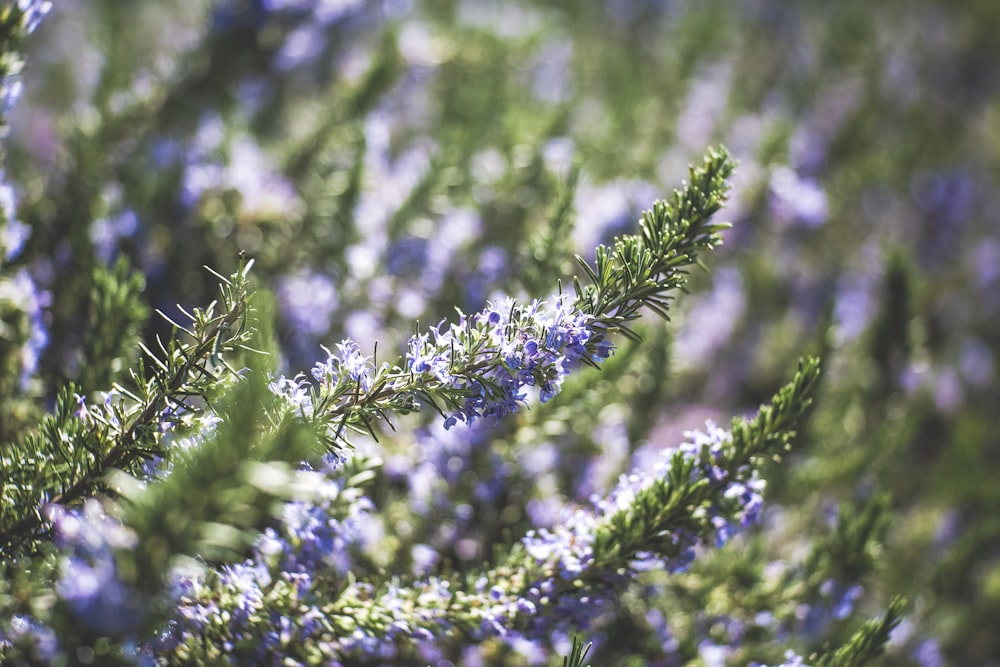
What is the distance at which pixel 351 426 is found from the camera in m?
0.62

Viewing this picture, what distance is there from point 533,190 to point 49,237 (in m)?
0.81

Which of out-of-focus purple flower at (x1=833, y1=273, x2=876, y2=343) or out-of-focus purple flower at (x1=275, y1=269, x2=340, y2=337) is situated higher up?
out-of-focus purple flower at (x1=833, y1=273, x2=876, y2=343)

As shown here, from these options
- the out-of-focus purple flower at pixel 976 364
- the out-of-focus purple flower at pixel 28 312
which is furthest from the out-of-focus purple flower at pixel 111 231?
the out-of-focus purple flower at pixel 976 364

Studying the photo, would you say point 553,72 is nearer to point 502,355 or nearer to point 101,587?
point 502,355

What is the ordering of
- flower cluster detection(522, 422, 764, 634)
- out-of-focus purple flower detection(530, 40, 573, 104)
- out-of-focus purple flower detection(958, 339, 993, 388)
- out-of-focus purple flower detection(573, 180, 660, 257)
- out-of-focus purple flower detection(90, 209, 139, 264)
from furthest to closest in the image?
out-of-focus purple flower detection(530, 40, 573, 104) < out-of-focus purple flower detection(958, 339, 993, 388) < out-of-focus purple flower detection(573, 180, 660, 257) < out-of-focus purple flower detection(90, 209, 139, 264) < flower cluster detection(522, 422, 764, 634)

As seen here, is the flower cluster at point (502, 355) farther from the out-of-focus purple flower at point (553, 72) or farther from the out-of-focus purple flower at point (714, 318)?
the out-of-focus purple flower at point (553, 72)

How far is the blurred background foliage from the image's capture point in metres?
1.18

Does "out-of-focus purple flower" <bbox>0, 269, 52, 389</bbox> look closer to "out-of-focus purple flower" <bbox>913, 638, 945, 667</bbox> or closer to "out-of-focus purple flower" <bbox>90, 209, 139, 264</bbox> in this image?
"out-of-focus purple flower" <bbox>90, 209, 139, 264</bbox>

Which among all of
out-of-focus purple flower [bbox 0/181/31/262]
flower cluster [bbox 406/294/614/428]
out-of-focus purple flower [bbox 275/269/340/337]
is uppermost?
out-of-focus purple flower [bbox 275/269/340/337]

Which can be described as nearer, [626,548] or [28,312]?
[626,548]

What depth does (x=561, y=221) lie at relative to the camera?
100 cm

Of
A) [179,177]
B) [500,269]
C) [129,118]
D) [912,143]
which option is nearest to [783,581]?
[500,269]

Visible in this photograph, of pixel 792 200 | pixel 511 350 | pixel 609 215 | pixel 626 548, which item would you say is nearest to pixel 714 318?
pixel 792 200

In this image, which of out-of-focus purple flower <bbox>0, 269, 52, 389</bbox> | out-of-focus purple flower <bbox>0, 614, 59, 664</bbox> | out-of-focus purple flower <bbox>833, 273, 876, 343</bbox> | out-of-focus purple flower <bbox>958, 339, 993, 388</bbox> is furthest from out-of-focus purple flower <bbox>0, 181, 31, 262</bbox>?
out-of-focus purple flower <bbox>958, 339, 993, 388</bbox>
